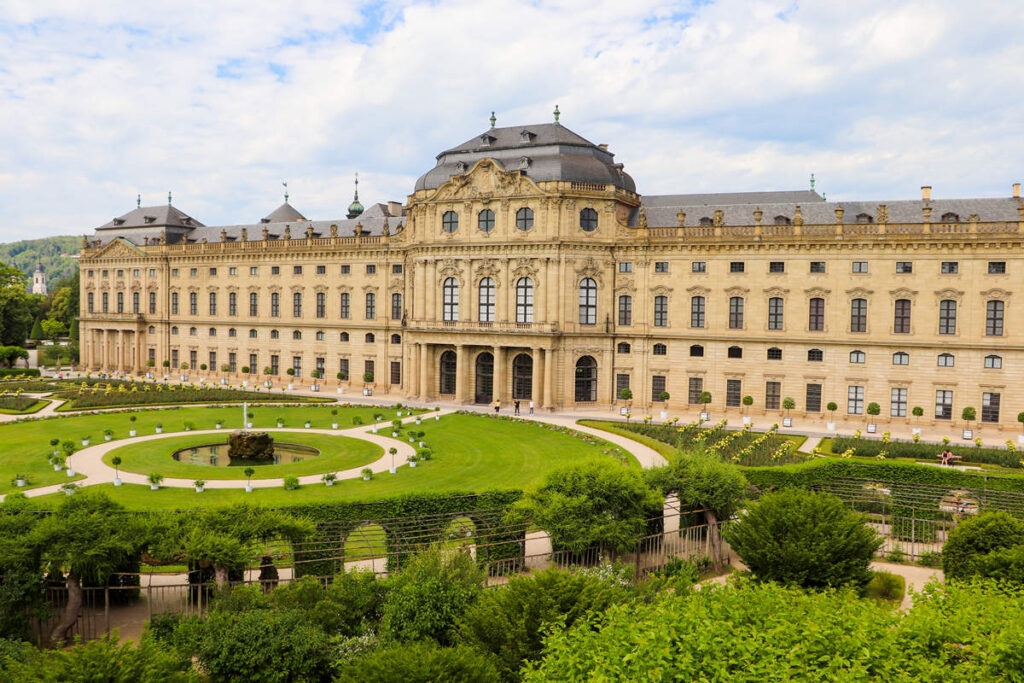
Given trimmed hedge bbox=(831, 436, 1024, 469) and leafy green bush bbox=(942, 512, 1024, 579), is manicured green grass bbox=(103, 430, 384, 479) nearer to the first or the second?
leafy green bush bbox=(942, 512, 1024, 579)

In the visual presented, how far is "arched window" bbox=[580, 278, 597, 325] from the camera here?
6066 cm

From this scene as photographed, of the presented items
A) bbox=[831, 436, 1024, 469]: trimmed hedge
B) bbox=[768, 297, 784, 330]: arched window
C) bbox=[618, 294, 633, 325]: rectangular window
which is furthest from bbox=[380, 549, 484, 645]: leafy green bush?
bbox=[768, 297, 784, 330]: arched window

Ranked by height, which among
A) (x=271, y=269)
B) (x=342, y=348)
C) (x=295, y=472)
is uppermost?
(x=271, y=269)

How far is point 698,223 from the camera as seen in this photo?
5959cm

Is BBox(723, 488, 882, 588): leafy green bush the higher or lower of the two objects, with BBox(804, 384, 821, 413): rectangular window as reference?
lower

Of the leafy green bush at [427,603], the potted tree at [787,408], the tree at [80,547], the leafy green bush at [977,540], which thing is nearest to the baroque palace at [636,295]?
the potted tree at [787,408]

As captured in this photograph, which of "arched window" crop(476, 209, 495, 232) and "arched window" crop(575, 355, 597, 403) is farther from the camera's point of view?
"arched window" crop(476, 209, 495, 232)

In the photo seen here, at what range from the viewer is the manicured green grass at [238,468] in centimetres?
3516

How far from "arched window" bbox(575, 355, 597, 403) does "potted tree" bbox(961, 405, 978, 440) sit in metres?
26.7

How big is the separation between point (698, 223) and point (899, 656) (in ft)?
165

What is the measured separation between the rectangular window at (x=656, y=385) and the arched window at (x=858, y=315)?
14.8 m

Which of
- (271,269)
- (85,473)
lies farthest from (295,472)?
(271,269)

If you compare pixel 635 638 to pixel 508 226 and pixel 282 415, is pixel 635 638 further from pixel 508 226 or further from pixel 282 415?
pixel 508 226

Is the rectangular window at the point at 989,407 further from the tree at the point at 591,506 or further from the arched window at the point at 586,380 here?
the tree at the point at 591,506
